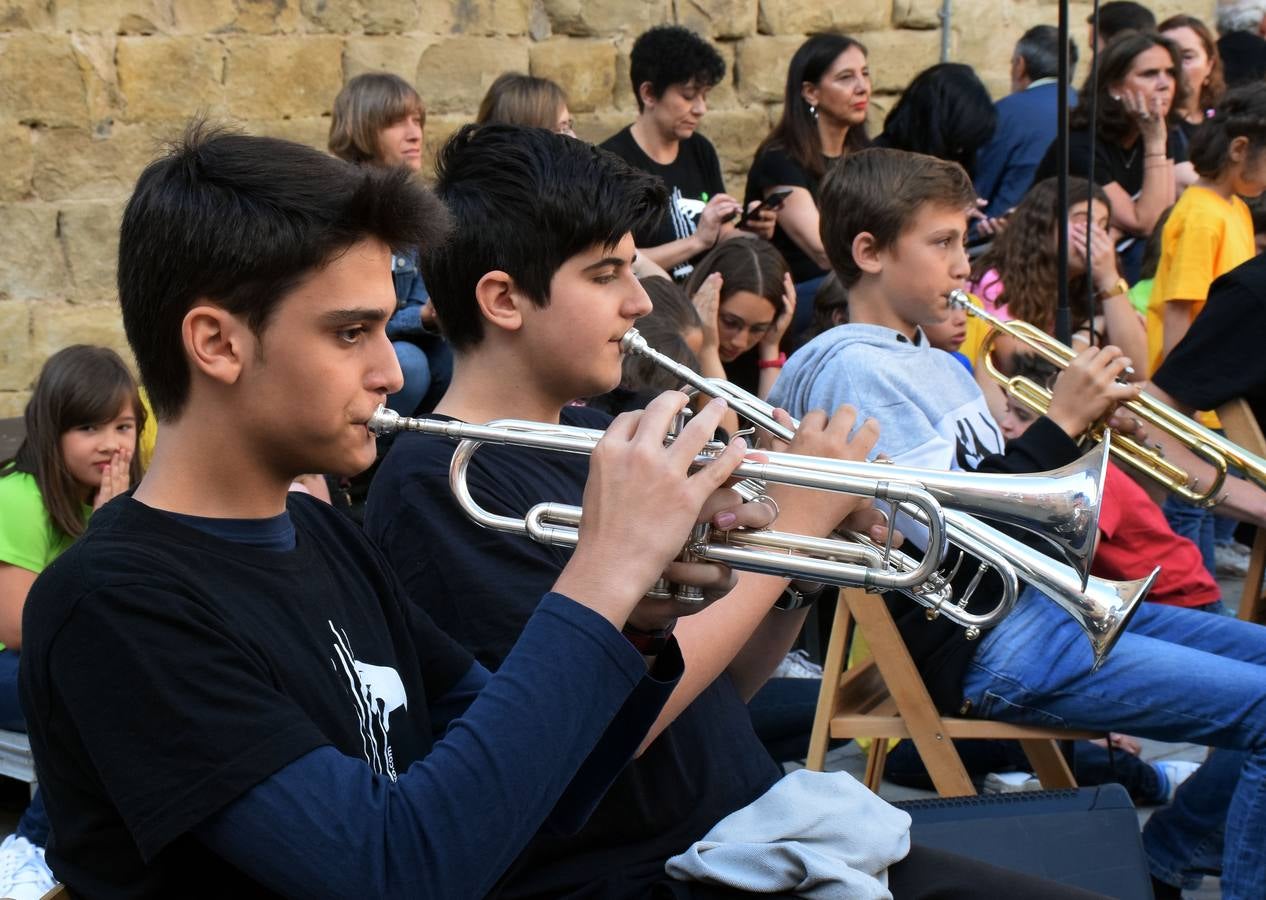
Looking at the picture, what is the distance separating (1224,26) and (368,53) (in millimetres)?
5338

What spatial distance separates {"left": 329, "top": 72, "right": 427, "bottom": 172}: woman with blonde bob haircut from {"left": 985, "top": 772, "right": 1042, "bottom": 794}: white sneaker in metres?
2.51

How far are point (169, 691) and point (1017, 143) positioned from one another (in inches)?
222

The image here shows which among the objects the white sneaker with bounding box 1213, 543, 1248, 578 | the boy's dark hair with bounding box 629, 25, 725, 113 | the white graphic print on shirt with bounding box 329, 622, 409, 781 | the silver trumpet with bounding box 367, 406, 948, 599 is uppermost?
the boy's dark hair with bounding box 629, 25, 725, 113

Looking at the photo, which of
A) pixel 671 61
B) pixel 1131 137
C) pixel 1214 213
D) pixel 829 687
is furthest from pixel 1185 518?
pixel 671 61

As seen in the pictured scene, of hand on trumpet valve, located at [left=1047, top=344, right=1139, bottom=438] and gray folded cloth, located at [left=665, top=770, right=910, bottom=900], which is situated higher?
hand on trumpet valve, located at [left=1047, top=344, right=1139, bottom=438]

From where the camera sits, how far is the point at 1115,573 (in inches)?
127

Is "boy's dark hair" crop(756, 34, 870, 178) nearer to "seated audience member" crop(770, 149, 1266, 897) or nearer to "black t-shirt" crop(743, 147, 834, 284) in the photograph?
"black t-shirt" crop(743, 147, 834, 284)

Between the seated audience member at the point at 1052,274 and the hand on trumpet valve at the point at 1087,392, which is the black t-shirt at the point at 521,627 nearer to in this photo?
the hand on trumpet valve at the point at 1087,392

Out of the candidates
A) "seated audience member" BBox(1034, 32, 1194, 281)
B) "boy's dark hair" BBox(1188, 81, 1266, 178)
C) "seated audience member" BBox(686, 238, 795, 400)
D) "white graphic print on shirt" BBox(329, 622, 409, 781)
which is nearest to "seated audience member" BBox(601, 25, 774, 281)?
"seated audience member" BBox(686, 238, 795, 400)

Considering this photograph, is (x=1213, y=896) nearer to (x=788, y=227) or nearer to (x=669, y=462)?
(x=669, y=462)

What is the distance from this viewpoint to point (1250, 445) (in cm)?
370

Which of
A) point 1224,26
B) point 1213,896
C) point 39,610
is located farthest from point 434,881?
point 1224,26

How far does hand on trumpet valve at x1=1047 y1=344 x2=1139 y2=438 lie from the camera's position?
2914 mm

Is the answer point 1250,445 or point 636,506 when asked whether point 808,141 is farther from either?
point 636,506
